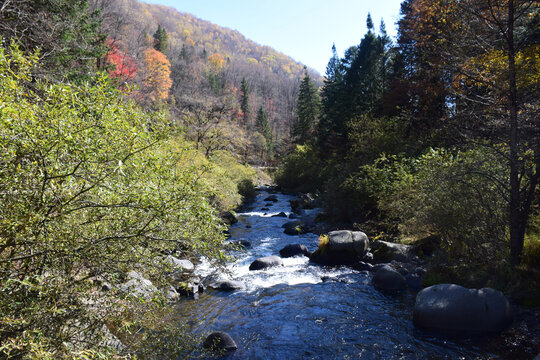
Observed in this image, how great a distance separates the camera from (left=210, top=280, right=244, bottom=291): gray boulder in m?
9.47

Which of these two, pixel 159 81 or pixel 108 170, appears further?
pixel 159 81

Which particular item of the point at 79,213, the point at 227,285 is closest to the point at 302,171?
the point at 227,285

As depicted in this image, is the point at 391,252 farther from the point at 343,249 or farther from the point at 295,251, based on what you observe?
A: the point at 295,251

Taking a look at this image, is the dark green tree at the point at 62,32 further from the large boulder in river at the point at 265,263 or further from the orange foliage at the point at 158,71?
the orange foliage at the point at 158,71

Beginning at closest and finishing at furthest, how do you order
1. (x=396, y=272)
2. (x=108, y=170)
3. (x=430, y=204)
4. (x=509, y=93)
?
(x=108, y=170) → (x=509, y=93) → (x=430, y=204) → (x=396, y=272)

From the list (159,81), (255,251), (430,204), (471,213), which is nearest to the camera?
(471,213)

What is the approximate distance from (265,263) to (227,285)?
2.23 m

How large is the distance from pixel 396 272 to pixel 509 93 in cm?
587

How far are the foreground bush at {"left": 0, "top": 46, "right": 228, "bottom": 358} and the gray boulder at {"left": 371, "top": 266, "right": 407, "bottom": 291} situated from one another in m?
7.16

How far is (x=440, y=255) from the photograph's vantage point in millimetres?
8742

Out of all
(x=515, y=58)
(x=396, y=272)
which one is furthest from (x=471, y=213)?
(x=515, y=58)

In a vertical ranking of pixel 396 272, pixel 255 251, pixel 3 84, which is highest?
pixel 3 84

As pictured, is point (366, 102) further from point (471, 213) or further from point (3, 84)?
point (3, 84)

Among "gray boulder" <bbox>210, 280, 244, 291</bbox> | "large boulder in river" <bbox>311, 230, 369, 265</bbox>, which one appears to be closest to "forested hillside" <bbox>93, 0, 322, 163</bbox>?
"large boulder in river" <bbox>311, 230, 369, 265</bbox>
